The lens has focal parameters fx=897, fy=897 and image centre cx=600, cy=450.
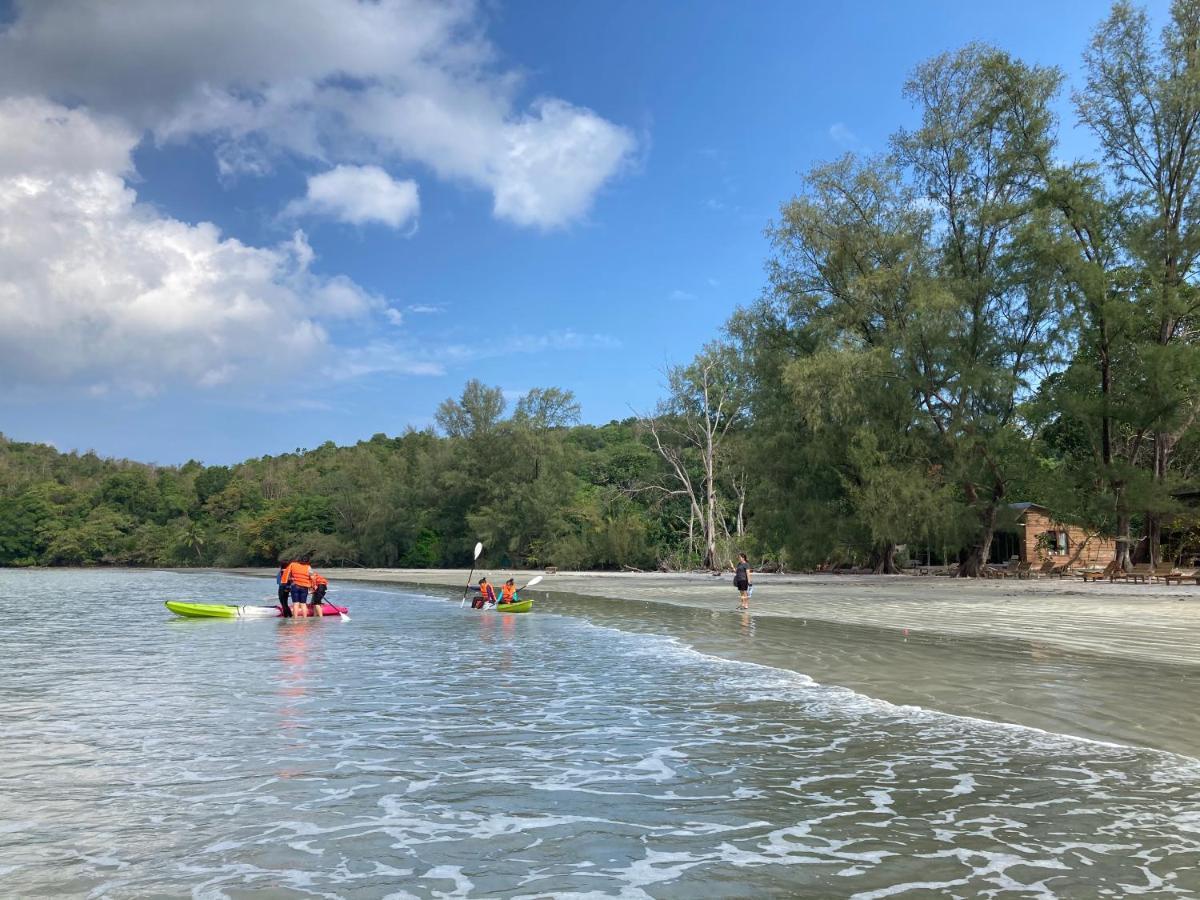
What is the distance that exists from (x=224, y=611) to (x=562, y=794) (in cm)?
2256

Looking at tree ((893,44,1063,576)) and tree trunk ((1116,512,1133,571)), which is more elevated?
tree ((893,44,1063,576))

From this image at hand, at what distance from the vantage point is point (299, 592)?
2775cm

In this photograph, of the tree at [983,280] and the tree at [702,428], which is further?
the tree at [702,428]

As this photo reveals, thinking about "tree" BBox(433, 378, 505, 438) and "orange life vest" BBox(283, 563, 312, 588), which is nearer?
"orange life vest" BBox(283, 563, 312, 588)

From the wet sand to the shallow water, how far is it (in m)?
1.00

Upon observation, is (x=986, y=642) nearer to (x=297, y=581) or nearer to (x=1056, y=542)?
(x=297, y=581)

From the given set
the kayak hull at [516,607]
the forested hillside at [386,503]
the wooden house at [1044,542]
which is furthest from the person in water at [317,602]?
the wooden house at [1044,542]

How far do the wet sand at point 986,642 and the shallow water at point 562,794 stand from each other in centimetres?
100

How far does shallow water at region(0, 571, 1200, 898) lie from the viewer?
539 cm

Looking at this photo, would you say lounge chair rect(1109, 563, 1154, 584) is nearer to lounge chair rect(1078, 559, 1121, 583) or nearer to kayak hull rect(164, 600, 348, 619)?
lounge chair rect(1078, 559, 1121, 583)

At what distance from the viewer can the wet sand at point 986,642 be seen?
10.3 metres

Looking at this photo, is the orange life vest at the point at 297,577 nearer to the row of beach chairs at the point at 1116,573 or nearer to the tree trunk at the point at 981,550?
the tree trunk at the point at 981,550

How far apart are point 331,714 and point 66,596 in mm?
39559

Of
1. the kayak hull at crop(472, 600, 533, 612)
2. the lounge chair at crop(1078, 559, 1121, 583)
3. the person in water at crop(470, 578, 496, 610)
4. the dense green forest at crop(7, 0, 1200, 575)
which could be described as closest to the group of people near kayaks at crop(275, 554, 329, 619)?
the person in water at crop(470, 578, 496, 610)
